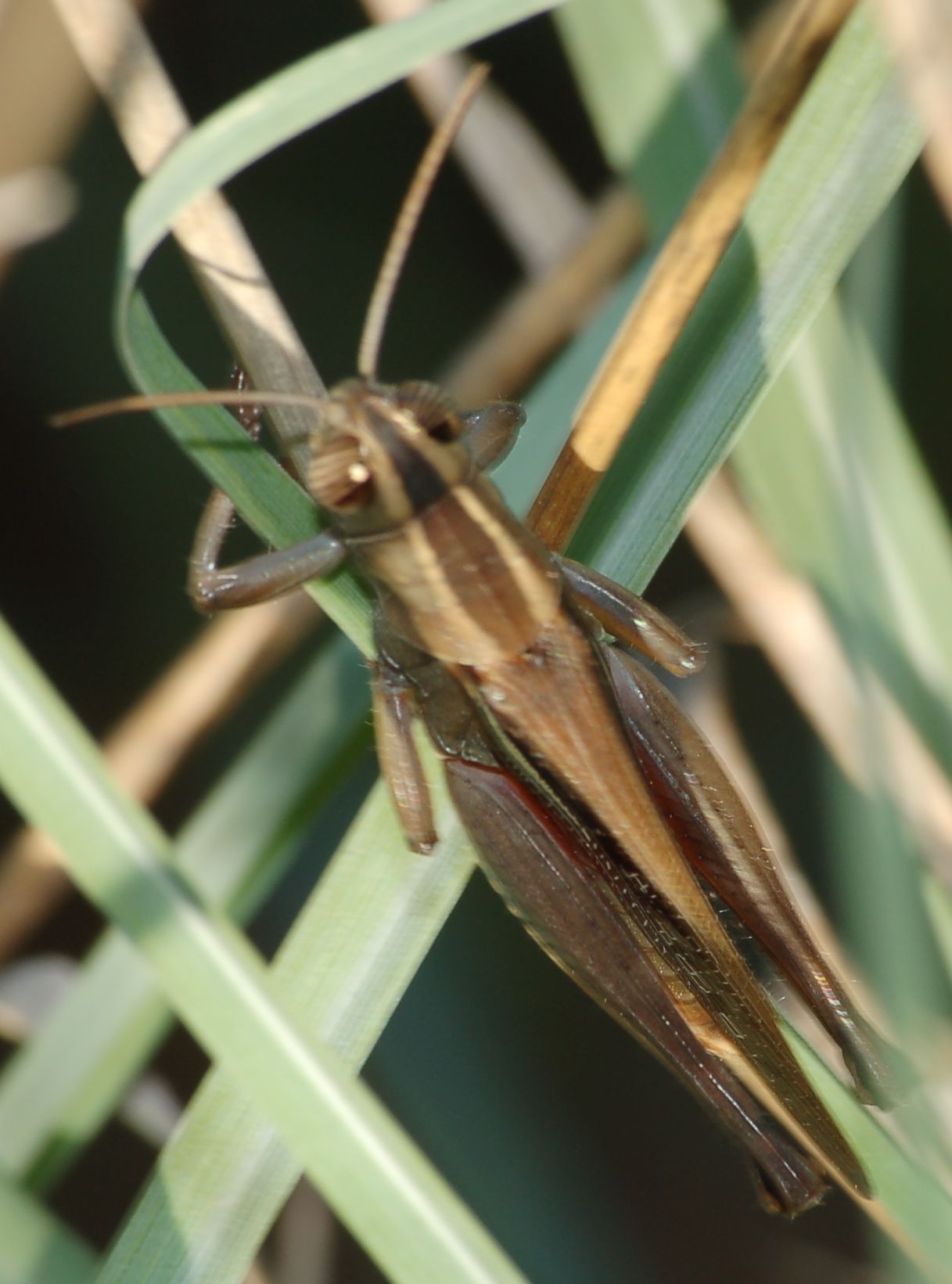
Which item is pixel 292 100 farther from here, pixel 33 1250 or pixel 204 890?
pixel 33 1250

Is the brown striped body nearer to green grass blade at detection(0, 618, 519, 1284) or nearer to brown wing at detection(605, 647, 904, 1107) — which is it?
brown wing at detection(605, 647, 904, 1107)

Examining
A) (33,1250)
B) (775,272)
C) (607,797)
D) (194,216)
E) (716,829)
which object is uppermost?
(194,216)

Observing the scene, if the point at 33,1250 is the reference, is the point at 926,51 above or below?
above

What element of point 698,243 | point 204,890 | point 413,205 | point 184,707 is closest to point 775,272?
point 698,243

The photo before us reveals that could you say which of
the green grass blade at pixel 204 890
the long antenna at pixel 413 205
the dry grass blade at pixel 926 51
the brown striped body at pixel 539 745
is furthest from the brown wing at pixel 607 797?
the dry grass blade at pixel 926 51

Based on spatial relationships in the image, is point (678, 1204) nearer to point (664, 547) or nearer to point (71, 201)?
point (664, 547)

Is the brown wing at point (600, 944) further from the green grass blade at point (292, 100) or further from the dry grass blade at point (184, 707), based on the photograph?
the green grass blade at point (292, 100)
